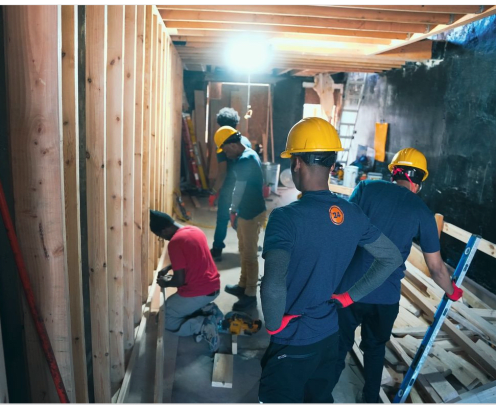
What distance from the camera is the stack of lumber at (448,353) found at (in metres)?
3.12

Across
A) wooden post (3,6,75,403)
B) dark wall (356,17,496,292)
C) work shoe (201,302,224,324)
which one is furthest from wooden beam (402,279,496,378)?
wooden post (3,6,75,403)

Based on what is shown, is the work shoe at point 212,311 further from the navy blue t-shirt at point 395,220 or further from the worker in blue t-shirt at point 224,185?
→ the worker in blue t-shirt at point 224,185

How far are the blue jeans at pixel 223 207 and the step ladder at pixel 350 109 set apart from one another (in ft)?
16.2

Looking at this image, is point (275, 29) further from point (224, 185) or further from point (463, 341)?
point (463, 341)

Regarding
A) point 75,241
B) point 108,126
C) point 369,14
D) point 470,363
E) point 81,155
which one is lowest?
point 470,363

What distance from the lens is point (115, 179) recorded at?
8.76ft

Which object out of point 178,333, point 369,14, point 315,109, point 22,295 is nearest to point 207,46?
point 369,14

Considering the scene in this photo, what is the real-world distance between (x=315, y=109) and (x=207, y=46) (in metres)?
7.52

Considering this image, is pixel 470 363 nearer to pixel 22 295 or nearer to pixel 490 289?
pixel 490 289

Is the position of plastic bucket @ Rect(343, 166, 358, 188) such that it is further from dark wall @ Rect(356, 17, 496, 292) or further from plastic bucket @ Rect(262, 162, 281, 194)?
plastic bucket @ Rect(262, 162, 281, 194)

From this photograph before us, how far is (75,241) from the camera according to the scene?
1976 millimetres

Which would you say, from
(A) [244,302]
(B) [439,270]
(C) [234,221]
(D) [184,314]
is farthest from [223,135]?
(B) [439,270]

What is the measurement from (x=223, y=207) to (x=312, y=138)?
12.0ft

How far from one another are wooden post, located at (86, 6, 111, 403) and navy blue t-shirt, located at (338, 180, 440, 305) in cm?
170
